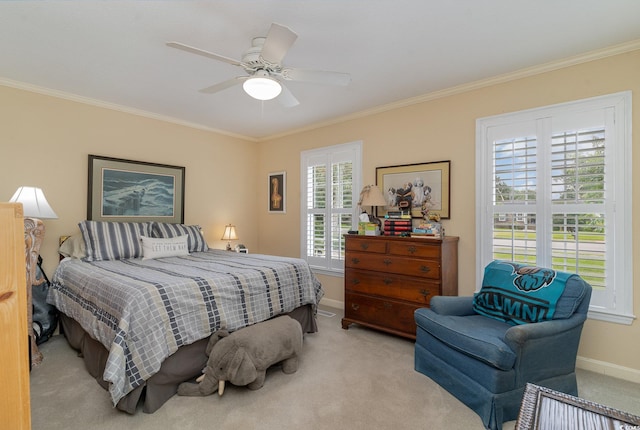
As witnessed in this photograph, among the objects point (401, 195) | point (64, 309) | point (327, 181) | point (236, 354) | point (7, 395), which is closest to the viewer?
point (7, 395)

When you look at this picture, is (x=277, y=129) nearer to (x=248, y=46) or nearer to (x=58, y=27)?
→ (x=248, y=46)

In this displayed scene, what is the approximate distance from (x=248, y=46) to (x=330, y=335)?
9.33 feet

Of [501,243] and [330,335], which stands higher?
[501,243]

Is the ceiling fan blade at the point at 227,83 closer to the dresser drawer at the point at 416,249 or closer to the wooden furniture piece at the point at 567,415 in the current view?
the dresser drawer at the point at 416,249

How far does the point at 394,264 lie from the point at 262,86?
210 centimetres

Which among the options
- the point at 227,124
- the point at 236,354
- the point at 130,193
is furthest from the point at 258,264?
the point at 227,124

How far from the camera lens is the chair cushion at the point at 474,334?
6.18 ft

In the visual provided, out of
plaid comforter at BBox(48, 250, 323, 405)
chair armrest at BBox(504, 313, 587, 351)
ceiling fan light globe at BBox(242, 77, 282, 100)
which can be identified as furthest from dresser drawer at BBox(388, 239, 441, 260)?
ceiling fan light globe at BBox(242, 77, 282, 100)

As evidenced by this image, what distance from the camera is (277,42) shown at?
1822 mm

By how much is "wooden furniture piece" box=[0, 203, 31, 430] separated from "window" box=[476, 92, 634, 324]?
3.32 meters

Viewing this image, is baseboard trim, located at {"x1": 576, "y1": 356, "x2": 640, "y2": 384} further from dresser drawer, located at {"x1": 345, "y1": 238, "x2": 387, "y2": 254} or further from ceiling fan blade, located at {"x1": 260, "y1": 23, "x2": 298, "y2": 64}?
ceiling fan blade, located at {"x1": 260, "y1": 23, "x2": 298, "y2": 64}

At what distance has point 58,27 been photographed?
7.26 ft

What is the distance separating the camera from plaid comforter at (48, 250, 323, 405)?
6.42 ft

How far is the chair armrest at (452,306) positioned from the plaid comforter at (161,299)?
4.10 ft
